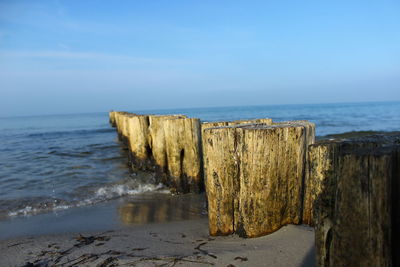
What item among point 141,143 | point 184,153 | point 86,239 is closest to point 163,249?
point 86,239

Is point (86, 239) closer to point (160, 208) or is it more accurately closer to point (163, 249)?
point (163, 249)

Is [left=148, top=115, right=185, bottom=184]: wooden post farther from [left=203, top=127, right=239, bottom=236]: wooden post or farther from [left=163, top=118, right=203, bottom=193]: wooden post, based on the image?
[left=203, top=127, right=239, bottom=236]: wooden post

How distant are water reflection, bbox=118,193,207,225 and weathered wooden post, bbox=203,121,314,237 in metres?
1.58

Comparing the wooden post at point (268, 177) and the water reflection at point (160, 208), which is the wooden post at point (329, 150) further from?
the water reflection at point (160, 208)

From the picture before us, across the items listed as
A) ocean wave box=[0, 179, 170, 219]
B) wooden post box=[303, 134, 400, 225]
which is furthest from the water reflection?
wooden post box=[303, 134, 400, 225]

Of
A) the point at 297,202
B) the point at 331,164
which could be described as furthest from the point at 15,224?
the point at 331,164

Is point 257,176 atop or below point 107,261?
atop

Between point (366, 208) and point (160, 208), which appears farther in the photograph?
point (160, 208)

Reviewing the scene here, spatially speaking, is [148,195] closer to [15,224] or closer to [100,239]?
[15,224]

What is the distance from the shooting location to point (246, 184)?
283cm

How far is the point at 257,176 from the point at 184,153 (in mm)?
2827

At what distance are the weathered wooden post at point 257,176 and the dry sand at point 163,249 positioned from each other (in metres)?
0.14

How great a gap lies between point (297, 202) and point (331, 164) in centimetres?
136

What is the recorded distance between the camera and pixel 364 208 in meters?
1.40
